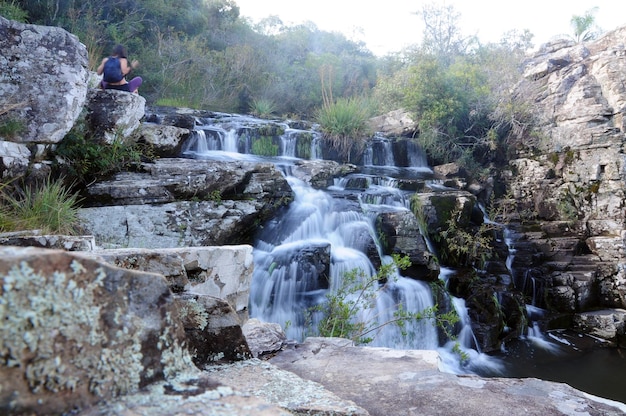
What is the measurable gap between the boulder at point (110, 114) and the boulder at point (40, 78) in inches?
31.1

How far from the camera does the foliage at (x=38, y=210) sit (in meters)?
4.27

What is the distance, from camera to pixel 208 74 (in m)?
14.1

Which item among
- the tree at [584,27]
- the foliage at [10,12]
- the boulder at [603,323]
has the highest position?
the tree at [584,27]

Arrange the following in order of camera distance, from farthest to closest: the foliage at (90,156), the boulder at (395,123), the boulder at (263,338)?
the boulder at (395,123) < the foliage at (90,156) < the boulder at (263,338)

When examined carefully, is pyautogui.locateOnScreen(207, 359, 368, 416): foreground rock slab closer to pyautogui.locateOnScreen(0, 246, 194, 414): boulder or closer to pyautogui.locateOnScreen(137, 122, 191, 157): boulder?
pyautogui.locateOnScreen(0, 246, 194, 414): boulder

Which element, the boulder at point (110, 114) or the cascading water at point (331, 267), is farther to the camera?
the boulder at point (110, 114)

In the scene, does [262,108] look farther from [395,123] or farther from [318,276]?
[318,276]

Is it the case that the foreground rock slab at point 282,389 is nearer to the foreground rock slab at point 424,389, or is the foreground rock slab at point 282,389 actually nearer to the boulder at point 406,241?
the foreground rock slab at point 424,389

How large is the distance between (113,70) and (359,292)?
18.5 ft

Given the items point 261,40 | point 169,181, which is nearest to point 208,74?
point 261,40

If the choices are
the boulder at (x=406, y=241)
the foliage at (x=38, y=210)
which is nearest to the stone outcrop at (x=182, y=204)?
the foliage at (x=38, y=210)

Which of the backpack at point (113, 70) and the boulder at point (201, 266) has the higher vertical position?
the backpack at point (113, 70)

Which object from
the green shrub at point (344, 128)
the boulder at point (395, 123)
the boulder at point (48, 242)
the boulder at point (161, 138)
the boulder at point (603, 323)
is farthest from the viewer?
the boulder at point (395, 123)

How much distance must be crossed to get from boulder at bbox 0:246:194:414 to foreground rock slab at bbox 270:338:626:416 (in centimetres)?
100
